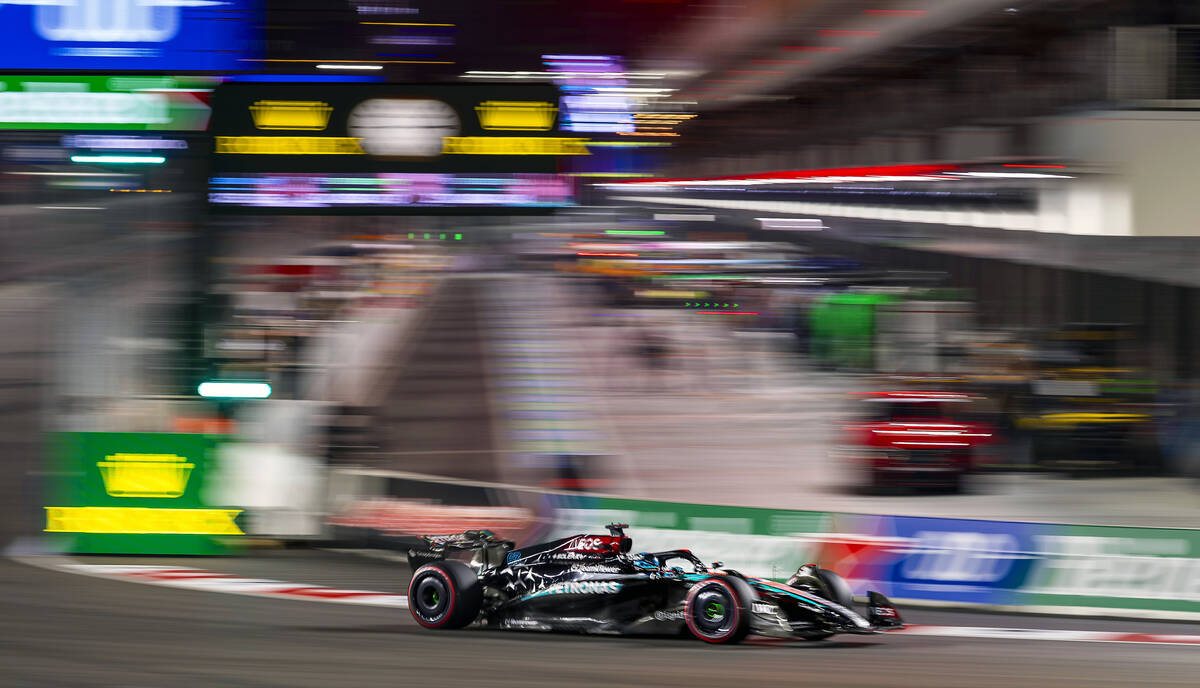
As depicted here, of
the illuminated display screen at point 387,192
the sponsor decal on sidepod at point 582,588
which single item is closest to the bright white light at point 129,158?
the illuminated display screen at point 387,192

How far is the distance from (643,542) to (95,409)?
216 inches

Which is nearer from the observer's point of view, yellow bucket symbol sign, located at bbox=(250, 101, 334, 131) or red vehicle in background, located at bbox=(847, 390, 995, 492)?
yellow bucket symbol sign, located at bbox=(250, 101, 334, 131)

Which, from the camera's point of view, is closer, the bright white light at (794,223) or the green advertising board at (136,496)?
the green advertising board at (136,496)

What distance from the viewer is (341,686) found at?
728 cm

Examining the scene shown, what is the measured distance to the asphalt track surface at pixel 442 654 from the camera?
7.57m

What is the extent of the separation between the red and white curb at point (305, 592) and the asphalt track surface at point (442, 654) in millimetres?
190

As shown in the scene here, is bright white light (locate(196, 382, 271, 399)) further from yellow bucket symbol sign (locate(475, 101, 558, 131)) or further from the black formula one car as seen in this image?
the black formula one car

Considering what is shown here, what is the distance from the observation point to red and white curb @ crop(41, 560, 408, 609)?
10.2 m

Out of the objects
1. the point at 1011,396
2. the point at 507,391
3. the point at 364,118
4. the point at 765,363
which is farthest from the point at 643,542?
the point at 765,363

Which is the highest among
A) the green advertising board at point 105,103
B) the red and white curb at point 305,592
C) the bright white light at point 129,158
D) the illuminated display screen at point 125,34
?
the illuminated display screen at point 125,34

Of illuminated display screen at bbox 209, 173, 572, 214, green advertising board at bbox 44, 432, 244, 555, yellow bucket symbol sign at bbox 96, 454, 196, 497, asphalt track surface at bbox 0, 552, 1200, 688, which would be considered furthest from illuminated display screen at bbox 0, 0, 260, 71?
asphalt track surface at bbox 0, 552, 1200, 688

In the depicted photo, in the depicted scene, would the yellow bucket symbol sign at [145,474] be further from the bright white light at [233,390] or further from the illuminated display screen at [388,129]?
the illuminated display screen at [388,129]

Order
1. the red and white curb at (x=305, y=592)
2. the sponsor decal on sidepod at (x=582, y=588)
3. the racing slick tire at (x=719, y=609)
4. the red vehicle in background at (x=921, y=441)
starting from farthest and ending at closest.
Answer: the red vehicle in background at (x=921, y=441) → the red and white curb at (x=305, y=592) → the sponsor decal on sidepod at (x=582, y=588) → the racing slick tire at (x=719, y=609)

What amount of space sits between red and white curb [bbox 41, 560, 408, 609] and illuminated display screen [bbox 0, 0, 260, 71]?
453 centimetres
